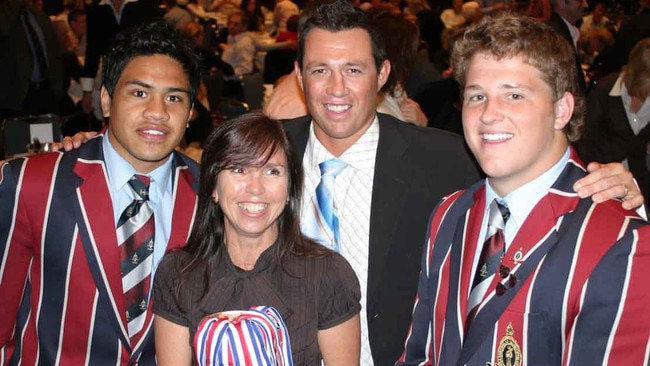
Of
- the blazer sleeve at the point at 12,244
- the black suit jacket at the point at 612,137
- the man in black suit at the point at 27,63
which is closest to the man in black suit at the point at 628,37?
the black suit jacket at the point at 612,137

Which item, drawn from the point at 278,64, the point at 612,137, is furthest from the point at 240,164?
the point at 278,64

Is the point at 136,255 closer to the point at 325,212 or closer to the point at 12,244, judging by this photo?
the point at 12,244

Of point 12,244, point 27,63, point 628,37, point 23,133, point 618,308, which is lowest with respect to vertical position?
point 618,308

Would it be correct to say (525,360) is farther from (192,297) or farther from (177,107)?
(177,107)

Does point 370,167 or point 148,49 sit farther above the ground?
point 148,49

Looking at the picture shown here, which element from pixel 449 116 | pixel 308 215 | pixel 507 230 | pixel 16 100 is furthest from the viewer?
pixel 16 100

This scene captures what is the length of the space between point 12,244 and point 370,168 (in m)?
1.17

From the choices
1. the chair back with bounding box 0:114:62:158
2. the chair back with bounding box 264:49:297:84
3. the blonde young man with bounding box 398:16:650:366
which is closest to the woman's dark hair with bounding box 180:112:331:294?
the blonde young man with bounding box 398:16:650:366

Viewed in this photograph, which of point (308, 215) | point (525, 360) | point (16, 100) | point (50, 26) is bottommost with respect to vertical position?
point (525, 360)

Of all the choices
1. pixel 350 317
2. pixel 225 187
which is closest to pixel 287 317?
pixel 350 317

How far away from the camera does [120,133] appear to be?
2693mm

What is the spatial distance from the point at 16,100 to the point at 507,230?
5.97m

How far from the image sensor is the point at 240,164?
239 cm

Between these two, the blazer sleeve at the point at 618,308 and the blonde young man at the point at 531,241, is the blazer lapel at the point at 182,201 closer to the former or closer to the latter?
the blonde young man at the point at 531,241
